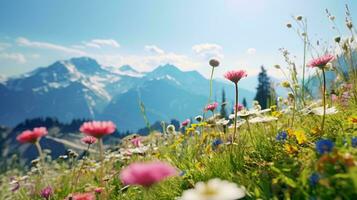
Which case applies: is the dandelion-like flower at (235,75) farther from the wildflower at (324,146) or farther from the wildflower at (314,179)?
the wildflower at (314,179)

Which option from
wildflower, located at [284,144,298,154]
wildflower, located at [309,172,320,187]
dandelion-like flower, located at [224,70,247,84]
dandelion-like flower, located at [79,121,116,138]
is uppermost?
dandelion-like flower, located at [224,70,247,84]

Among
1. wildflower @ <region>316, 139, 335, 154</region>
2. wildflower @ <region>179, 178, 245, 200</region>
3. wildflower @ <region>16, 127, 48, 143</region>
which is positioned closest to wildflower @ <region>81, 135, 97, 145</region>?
wildflower @ <region>16, 127, 48, 143</region>

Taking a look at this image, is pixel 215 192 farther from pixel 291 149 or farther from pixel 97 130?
pixel 291 149

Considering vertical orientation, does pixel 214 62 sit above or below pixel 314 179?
above

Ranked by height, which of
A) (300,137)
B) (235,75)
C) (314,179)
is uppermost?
(235,75)

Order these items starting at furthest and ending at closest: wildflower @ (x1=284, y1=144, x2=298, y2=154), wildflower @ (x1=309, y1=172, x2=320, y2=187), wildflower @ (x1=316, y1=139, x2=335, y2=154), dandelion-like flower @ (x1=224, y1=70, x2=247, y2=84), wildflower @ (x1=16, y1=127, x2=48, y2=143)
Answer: dandelion-like flower @ (x1=224, y1=70, x2=247, y2=84), wildflower @ (x1=284, y1=144, x2=298, y2=154), wildflower @ (x1=16, y1=127, x2=48, y2=143), wildflower @ (x1=316, y1=139, x2=335, y2=154), wildflower @ (x1=309, y1=172, x2=320, y2=187)

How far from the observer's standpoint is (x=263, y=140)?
361 centimetres

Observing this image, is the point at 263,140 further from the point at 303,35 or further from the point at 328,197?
the point at 303,35

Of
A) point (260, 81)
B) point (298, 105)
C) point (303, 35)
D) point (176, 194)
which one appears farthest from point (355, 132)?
point (260, 81)

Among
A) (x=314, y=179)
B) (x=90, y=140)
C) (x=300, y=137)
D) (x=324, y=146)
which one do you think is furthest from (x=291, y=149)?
(x=90, y=140)

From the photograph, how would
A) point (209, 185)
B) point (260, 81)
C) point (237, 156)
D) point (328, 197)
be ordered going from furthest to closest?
point (260, 81), point (237, 156), point (328, 197), point (209, 185)

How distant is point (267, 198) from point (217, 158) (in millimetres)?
983

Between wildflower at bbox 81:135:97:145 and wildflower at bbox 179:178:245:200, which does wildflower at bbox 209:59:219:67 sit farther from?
wildflower at bbox 179:178:245:200

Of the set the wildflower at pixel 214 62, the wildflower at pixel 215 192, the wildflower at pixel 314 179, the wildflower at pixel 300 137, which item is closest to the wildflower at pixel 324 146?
the wildflower at pixel 314 179
